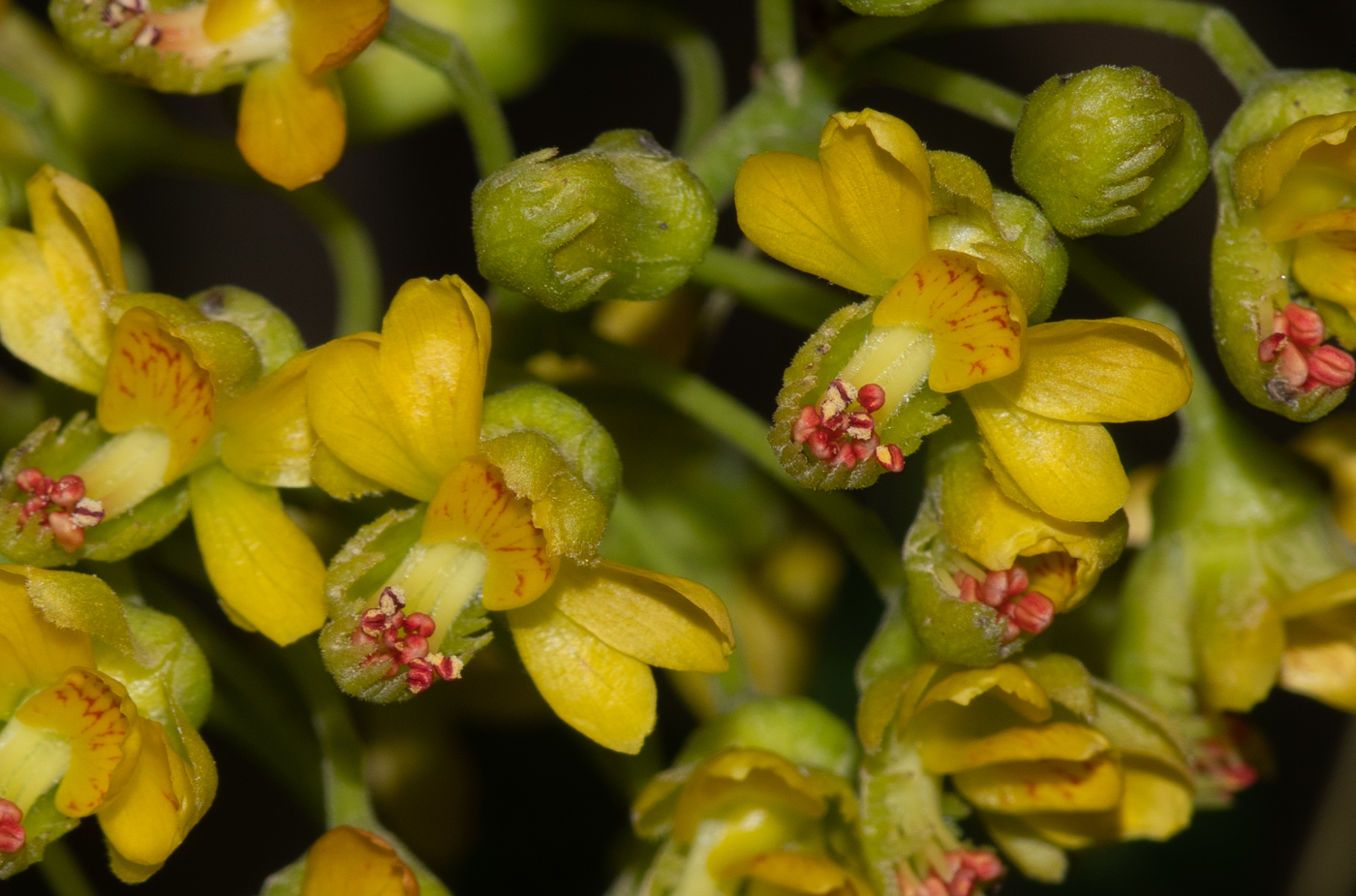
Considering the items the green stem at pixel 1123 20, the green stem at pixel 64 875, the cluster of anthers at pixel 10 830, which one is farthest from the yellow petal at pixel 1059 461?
the green stem at pixel 64 875

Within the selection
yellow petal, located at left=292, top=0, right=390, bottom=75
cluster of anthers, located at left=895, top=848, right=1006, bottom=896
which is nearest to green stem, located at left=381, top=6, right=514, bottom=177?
yellow petal, located at left=292, top=0, right=390, bottom=75

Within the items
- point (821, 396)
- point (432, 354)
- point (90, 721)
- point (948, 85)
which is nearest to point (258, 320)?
point (432, 354)

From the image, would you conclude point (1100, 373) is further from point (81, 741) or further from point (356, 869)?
point (81, 741)

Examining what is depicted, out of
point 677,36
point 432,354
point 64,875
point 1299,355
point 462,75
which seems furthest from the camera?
point 677,36

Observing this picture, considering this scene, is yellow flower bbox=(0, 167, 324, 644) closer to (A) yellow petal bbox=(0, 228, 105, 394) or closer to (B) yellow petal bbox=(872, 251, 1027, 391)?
(A) yellow petal bbox=(0, 228, 105, 394)

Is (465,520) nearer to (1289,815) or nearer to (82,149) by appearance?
(82,149)

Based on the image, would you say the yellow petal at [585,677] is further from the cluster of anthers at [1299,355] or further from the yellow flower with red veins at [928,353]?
the cluster of anthers at [1299,355]
